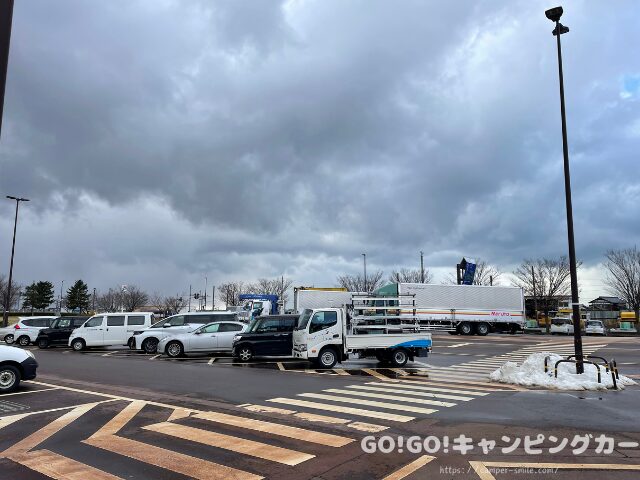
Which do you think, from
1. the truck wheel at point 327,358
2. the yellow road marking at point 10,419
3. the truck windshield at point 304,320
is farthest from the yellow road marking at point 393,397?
the yellow road marking at point 10,419

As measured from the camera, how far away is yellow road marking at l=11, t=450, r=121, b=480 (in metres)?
5.73

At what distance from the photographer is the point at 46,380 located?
47.4 feet

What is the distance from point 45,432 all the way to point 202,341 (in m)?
14.1

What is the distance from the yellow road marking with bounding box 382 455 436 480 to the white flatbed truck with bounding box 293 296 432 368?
11.3 meters

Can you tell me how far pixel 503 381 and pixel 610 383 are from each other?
271 centimetres

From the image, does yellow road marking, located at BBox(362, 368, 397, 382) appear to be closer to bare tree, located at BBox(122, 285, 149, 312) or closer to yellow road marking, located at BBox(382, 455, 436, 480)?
yellow road marking, located at BBox(382, 455, 436, 480)

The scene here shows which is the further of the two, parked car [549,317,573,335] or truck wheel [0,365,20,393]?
parked car [549,317,573,335]

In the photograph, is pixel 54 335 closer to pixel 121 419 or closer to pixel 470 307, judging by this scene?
pixel 121 419

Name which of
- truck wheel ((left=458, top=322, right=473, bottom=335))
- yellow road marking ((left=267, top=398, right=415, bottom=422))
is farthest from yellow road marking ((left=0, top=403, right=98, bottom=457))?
truck wheel ((left=458, top=322, right=473, bottom=335))

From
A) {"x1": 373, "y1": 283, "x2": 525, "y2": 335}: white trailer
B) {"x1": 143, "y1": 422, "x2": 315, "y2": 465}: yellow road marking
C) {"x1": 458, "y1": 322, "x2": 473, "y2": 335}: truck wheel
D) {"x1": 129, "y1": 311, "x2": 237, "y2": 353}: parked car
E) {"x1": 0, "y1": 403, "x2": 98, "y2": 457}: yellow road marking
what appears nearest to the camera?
{"x1": 143, "y1": 422, "x2": 315, "y2": 465}: yellow road marking

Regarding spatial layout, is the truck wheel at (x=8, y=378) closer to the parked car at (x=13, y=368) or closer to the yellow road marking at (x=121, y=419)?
the parked car at (x=13, y=368)

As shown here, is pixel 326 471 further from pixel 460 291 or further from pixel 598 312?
pixel 598 312

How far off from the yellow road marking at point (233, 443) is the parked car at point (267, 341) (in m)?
11.1

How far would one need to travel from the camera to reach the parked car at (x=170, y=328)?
2388cm
